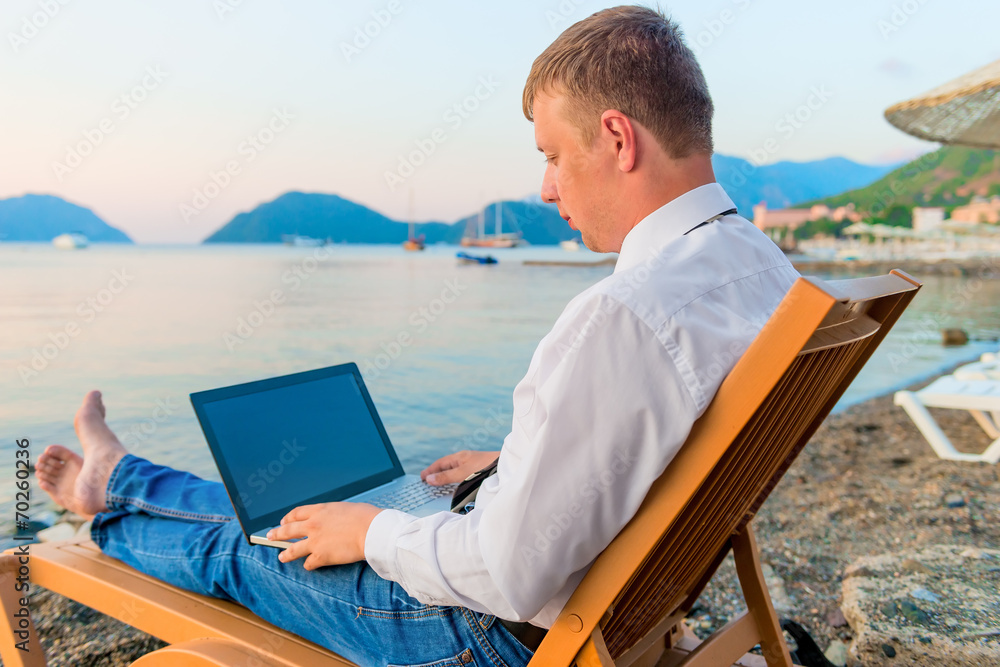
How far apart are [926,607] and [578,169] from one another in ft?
6.12

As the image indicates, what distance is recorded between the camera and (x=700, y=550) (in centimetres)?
134

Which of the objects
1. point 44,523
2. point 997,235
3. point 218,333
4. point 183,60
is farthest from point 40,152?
point 997,235

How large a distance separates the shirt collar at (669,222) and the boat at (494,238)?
4425 centimetres

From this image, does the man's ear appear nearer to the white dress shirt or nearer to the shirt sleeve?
the white dress shirt

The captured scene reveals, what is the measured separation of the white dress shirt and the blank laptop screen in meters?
0.62

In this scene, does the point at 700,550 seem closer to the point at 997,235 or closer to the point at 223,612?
the point at 223,612

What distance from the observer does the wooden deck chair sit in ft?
3.05

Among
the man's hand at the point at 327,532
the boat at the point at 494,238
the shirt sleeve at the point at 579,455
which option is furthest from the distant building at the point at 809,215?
the shirt sleeve at the point at 579,455

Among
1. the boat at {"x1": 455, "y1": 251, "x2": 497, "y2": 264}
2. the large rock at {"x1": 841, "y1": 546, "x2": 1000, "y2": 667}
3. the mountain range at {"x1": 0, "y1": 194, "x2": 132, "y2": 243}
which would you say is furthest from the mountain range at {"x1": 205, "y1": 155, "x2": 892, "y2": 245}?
the large rock at {"x1": 841, "y1": 546, "x2": 1000, "y2": 667}

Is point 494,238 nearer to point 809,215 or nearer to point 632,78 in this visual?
point 809,215

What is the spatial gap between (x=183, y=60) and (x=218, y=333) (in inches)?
684

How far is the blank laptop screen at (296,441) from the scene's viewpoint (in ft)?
5.11

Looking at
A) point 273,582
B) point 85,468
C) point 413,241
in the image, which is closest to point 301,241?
point 413,241

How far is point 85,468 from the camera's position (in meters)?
2.08
